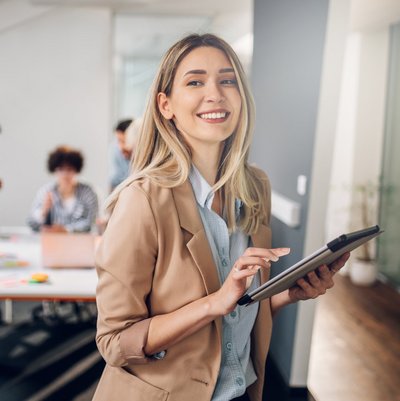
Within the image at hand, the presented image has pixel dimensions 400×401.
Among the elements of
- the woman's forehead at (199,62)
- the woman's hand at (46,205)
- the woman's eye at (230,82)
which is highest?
the woman's forehead at (199,62)

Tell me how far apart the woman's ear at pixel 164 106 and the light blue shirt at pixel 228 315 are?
0.39 ft

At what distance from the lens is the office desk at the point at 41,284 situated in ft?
7.63

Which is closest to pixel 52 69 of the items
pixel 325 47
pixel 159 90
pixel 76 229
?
pixel 76 229

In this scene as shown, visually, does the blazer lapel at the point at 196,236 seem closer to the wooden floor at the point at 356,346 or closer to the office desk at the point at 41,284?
the office desk at the point at 41,284

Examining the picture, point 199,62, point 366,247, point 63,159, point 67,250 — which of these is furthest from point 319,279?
point 366,247

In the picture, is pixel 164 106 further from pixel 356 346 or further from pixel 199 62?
pixel 356 346

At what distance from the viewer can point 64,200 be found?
351cm

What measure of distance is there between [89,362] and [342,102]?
342 centimetres

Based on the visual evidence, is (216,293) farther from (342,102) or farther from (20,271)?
(342,102)

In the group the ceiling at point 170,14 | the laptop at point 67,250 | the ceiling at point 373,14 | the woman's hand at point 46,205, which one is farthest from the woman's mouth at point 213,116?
the ceiling at point 373,14

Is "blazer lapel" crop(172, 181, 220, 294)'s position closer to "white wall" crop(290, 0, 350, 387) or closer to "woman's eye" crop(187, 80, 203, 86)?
"woman's eye" crop(187, 80, 203, 86)

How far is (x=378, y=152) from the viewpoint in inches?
207

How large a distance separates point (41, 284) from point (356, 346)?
219 centimetres

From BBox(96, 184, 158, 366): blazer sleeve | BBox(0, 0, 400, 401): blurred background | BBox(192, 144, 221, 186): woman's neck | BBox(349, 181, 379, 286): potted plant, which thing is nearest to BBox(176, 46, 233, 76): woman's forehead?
BBox(192, 144, 221, 186): woman's neck
